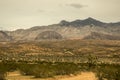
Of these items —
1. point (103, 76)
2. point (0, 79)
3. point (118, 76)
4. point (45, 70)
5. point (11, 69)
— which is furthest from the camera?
point (11, 69)

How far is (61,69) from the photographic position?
50625 mm

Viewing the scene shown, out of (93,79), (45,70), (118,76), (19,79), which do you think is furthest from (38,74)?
(118,76)

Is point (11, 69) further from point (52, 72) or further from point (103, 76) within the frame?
point (103, 76)

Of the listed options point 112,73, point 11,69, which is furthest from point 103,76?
point 11,69

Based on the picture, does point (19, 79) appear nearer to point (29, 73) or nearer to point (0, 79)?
point (0, 79)

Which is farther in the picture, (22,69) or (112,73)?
(22,69)

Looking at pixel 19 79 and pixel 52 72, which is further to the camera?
pixel 52 72

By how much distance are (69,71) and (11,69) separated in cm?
1154

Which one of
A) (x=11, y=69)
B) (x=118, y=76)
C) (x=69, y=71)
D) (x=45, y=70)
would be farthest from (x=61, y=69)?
(x=118, y=76)

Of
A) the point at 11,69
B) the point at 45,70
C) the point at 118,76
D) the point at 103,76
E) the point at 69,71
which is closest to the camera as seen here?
the point at 118,76

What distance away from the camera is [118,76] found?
3862cm

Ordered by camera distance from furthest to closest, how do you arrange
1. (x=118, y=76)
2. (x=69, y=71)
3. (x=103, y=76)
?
(x=69, y=71) < (x=103, y=76) < (x=118, y=76)

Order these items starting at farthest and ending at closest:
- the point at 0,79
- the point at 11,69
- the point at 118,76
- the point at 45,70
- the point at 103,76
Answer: the point at 11,69 < the point at 45,70 < the point at 103,76 < the point at 118,76 < the point at 0,79

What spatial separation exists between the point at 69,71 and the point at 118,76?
13.1 m
